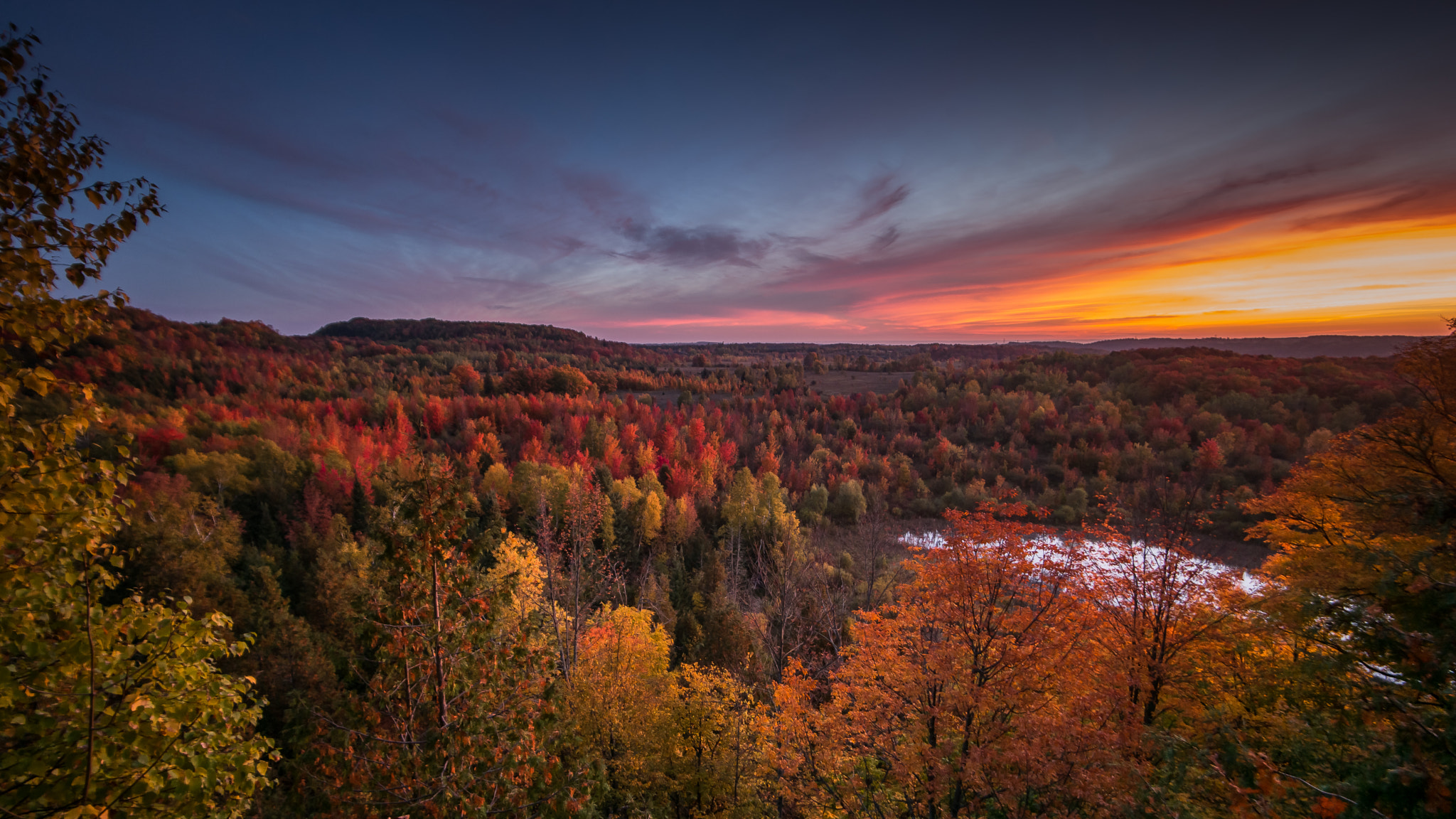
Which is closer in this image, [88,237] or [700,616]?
[88,237]

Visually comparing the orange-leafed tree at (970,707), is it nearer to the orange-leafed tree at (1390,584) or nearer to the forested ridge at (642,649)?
the forested ridge at (642,649)

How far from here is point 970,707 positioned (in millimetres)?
12602

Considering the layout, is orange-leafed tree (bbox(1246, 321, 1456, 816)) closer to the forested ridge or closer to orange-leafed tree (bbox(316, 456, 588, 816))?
the forested ridge

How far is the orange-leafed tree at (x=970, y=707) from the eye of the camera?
38.2 ft

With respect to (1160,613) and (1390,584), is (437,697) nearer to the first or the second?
(1390,584)

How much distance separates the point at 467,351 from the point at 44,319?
173753 mm

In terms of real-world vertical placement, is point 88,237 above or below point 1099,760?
above

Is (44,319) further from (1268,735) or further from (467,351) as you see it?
(467,351)

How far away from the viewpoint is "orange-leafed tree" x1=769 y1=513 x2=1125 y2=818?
459 inches

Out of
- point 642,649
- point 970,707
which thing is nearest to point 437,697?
point 970,707

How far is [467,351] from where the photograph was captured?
159 meters

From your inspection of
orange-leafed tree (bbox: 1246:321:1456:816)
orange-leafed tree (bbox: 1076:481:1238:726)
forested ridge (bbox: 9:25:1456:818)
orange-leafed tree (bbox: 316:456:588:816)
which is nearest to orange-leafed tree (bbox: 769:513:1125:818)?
forested ridge (bbox: 9:25:1456:818)

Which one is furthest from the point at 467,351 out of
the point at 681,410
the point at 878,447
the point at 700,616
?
the point at 700,616

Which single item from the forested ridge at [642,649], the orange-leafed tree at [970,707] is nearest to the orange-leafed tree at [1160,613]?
the forested ridge at [642,649]
